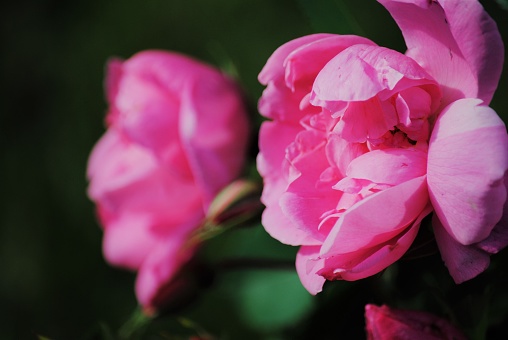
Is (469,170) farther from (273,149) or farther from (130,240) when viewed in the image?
(130,240)

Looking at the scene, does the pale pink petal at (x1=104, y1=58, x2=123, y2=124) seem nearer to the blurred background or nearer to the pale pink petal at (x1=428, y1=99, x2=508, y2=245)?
the pale pink petal at (x1=428, y1=99, x2=508, y2=245)

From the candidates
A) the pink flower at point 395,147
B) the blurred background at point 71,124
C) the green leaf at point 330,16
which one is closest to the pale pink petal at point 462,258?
the pink flower at point 395,147

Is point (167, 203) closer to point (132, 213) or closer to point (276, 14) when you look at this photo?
point (132, 213)

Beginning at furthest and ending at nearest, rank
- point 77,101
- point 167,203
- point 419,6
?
point 77,101
point 167,203
point 419,6

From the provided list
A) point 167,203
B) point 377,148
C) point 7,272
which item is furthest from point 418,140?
point 7,272

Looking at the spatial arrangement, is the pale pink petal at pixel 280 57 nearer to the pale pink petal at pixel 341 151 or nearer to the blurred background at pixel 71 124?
the pale pink petal at pixel 341 151

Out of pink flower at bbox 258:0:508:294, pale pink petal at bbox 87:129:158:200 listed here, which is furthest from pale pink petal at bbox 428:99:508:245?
pale pink petal at bbox 87:129:158:200

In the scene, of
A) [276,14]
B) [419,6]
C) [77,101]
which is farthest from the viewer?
[77,101]
